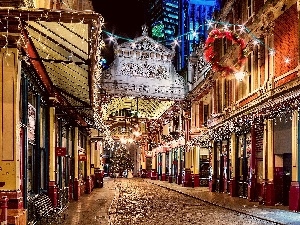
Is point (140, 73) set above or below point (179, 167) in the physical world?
above

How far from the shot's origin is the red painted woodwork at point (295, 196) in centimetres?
1866

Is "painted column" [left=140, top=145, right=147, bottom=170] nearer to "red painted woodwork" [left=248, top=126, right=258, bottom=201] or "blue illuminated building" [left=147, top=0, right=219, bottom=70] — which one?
"blue illuminated building" [left=147, top=0, right=219, bottom=70]

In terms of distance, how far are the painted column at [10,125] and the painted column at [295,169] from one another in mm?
12109

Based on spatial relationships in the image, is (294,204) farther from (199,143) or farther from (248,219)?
(199,143)

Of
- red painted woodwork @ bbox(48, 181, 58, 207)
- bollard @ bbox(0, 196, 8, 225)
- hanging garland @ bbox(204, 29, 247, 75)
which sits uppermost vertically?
hanging garland @ bbox(204, 29, 247, 75)

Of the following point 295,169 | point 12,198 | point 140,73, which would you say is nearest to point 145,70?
point 140,73

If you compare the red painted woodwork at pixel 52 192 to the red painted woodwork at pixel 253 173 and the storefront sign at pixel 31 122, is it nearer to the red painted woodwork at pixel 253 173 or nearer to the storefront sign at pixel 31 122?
the storefront sign at pixel 31 122

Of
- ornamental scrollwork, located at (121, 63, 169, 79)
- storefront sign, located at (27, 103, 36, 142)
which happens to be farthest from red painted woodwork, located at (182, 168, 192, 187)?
storefront sign, located at (27, 103, 36, 142)

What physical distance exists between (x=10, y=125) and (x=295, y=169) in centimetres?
1268

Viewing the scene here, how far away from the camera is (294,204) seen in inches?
741

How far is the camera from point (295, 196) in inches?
743

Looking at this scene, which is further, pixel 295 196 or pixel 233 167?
pixel 233 167

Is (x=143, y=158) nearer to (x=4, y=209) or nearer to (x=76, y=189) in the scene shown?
(x=76, y=189)

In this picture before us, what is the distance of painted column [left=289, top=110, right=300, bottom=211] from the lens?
61.7 feet
